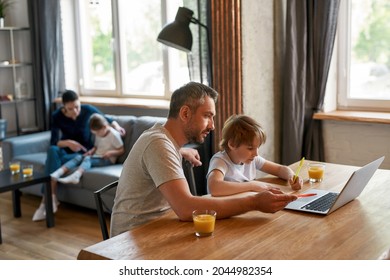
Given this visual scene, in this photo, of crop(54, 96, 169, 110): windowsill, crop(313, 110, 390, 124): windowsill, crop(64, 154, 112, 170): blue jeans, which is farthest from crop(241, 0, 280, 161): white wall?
crop(64, 154, 112, 170): blue jeans

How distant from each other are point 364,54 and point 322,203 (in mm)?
2257

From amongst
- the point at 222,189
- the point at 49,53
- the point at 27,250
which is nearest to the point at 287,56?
the point at 222,189

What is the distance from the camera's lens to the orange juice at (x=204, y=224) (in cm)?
162

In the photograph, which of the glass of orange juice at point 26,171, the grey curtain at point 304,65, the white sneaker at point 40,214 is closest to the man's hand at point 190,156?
the grey curtain at point 304,65

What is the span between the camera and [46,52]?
549 cm

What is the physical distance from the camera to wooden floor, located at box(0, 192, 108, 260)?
343cm

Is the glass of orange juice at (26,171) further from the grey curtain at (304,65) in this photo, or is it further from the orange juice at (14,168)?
the grey curtain at (304,65)

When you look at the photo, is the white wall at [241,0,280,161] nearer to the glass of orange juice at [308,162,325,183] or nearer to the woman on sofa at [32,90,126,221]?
the woman on sofa at [32,90,126,221]

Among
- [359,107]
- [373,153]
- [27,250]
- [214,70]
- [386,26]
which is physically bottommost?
[27,250]

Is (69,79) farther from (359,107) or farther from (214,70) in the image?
(359,107)

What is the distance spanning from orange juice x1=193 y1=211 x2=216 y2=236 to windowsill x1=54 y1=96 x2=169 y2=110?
299cm

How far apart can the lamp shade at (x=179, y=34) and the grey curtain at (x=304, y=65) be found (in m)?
0.74

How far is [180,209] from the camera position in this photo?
69.3 inches

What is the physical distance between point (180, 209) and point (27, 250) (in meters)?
2.10
